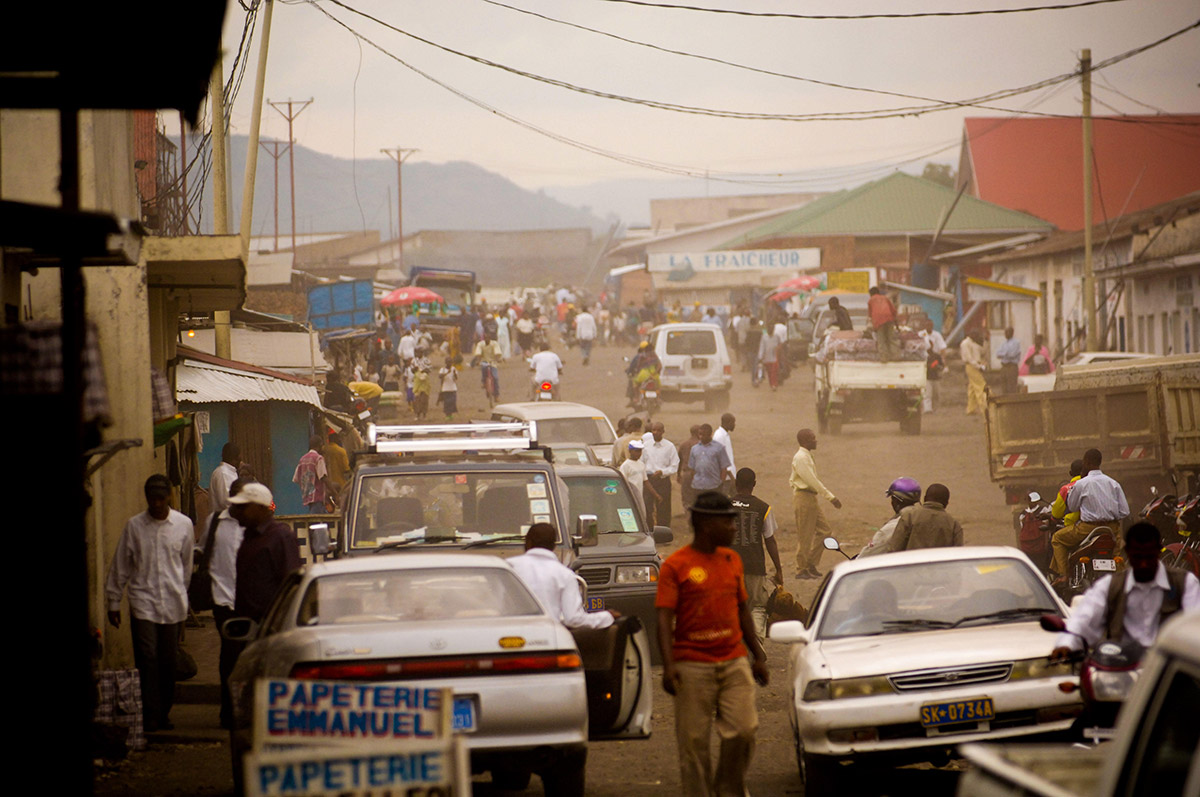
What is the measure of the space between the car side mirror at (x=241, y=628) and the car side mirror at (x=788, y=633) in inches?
117

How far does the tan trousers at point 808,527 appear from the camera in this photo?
51.7 ft

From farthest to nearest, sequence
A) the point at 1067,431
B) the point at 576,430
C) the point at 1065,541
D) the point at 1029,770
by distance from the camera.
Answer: the point at 576,430
the point at 1067,431
the point at 1065,541
the point at 1029,770

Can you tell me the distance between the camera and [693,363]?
31.5 meters

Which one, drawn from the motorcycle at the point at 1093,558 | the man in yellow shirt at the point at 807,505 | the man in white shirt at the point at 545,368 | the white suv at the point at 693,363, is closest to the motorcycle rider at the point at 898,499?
the motorcycle at the point at 1093,558

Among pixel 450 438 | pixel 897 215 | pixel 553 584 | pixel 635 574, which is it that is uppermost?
pixel 897 215

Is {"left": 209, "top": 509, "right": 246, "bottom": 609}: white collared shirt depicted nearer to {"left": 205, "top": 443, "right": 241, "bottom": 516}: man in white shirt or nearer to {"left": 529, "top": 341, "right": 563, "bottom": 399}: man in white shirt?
{"left": 205, "top": 443, "right": 241, "bottom": 516}: man in white shirt

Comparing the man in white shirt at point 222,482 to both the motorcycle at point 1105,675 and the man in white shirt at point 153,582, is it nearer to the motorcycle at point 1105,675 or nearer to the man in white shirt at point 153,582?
the man in white shirt at point 153,582

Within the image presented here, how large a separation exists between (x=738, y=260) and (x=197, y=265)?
144ft

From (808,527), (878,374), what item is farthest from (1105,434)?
(878,374)

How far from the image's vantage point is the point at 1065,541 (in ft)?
44.0

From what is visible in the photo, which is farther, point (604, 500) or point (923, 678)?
point (604, 500)

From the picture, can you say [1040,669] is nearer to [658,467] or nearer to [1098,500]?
[1098,500]

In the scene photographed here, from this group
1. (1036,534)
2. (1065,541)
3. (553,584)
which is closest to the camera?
(553,584)

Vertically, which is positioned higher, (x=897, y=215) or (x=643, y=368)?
(x=897, y=215)
